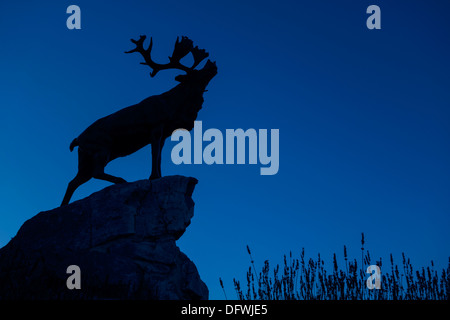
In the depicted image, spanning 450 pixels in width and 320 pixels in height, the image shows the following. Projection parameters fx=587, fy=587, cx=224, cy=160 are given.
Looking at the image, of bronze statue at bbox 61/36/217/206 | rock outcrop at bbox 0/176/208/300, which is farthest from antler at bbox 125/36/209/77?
rock outcrop at bbox 0/176/208/300

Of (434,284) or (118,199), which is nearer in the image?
(434,284)

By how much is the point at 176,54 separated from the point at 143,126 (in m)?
1.48

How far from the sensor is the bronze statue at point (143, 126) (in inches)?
383

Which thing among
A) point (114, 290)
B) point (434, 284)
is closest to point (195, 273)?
point (114, 290)

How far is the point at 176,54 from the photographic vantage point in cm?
1027

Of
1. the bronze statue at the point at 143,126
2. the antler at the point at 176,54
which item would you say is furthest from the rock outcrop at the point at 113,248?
the antler at the point at 176,54

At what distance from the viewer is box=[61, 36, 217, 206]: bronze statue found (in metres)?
9.73

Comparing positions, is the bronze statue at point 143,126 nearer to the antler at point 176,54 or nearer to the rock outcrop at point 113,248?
the antler at point 176,54

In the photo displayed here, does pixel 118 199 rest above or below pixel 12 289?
above

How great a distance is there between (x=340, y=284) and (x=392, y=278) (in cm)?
74

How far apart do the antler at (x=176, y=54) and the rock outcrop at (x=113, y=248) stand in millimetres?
2261
